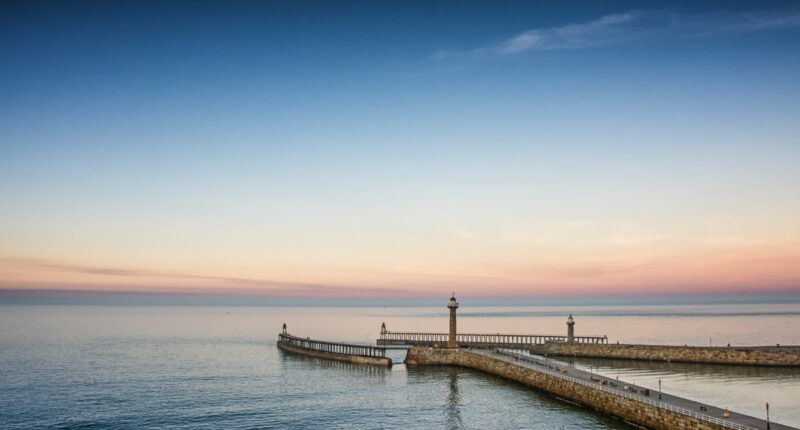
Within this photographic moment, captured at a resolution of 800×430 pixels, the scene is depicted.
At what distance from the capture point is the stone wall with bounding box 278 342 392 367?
7138 centimetres

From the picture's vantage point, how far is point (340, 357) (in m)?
78.6

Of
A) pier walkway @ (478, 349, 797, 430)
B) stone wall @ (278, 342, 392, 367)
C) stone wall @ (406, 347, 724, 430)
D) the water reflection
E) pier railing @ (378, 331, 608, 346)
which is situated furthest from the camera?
pier railing @ (378, 331, 608, 346)

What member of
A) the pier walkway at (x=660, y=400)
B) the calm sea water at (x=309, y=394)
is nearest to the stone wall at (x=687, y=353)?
the calm sea water at (x=309, y=394)

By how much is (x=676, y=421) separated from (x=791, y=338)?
104 m

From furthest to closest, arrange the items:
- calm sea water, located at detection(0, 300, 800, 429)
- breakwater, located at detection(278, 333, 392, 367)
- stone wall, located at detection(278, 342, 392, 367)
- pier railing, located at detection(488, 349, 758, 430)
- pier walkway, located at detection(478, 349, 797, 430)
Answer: breakwater, located at detection(278, 333, 392, 367)
stone wall, located at detection(278, 342, 392, 367)
calm sea water, located at detection(0, 300, 800, 429)
pier walkway, located at detection(478, 349, 797, 430)
pier railing, located at detection(488, 349, 758, 430)

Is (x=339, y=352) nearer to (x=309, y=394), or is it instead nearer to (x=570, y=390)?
(x=309, y=394)

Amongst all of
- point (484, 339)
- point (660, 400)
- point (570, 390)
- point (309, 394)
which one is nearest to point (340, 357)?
point (484, 339)

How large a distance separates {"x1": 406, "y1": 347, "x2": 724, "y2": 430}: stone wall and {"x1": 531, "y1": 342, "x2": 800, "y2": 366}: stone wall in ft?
49.4

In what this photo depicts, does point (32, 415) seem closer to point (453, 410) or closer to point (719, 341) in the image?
point (453, 410)

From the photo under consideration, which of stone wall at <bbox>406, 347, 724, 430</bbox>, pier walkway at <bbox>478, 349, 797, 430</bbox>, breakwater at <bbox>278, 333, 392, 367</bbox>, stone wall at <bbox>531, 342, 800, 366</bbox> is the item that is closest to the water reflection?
stone wall at <bbox>406, 347, 724, 430</bbox>

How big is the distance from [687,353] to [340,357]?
43021mm

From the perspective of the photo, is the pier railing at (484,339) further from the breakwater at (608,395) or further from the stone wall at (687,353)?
the breakwater at (608,395)

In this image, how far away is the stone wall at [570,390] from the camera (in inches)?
1369

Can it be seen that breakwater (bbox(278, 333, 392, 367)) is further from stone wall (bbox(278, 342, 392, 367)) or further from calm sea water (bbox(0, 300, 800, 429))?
calm sea water (bbox(0, 300, 800, 429))
